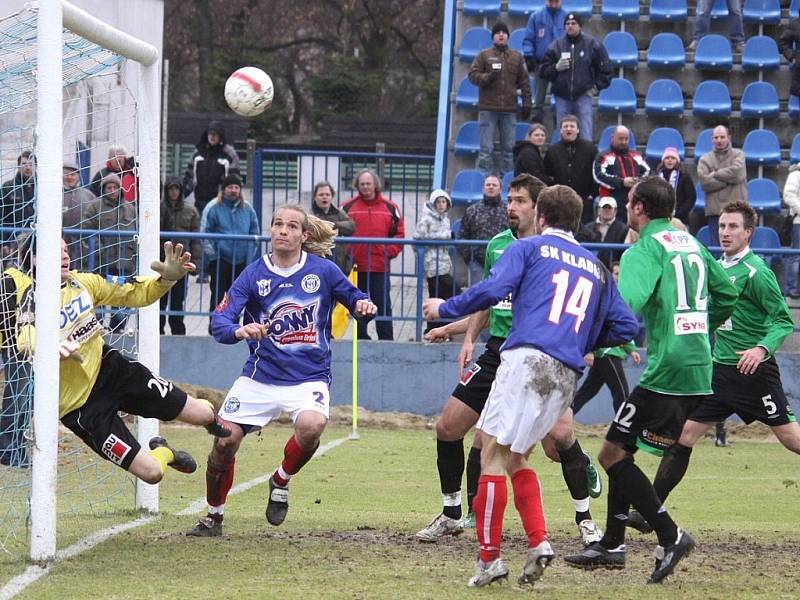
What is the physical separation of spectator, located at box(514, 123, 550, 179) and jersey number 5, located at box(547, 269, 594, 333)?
387 inches

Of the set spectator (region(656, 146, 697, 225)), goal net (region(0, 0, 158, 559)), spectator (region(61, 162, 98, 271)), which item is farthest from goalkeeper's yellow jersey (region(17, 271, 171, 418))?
spectator (region(656, 146, 697, 225))

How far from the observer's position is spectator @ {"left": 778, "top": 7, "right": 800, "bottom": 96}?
18.9 metres

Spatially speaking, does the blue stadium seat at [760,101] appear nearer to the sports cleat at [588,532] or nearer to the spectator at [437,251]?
the spectator at [437,251]

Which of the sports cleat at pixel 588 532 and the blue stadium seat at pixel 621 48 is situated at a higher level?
the blue stadium seat at pixel 621 48

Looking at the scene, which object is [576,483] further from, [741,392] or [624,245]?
[624,245]

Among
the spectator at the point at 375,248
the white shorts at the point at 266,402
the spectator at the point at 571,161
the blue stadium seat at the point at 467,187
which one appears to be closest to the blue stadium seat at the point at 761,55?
the blue stadium seat at the point at 467,187

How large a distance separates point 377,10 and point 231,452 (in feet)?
113

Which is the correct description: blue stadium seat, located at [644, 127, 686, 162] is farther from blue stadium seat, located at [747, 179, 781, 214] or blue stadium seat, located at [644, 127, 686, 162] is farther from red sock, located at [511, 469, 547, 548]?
red sock, located at [511, 469, 547, 548]

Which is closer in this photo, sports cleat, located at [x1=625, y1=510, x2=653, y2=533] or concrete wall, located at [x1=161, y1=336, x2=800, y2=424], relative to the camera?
sports cleat, located at [x1=625, y1=510, x2=653, y2=533]

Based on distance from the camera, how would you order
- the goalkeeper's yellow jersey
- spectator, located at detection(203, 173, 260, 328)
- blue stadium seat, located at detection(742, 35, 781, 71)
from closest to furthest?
the goalkeeper's yellow jersey, spectator, located at detection(203, 173, 260, 328), blue stadium seat, located at detection(742, 35, 781, 71)

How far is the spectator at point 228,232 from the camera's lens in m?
15.1

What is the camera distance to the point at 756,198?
18.0m

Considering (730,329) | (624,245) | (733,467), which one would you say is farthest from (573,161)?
(730,329)

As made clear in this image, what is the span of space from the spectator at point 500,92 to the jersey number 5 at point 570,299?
11667mm
